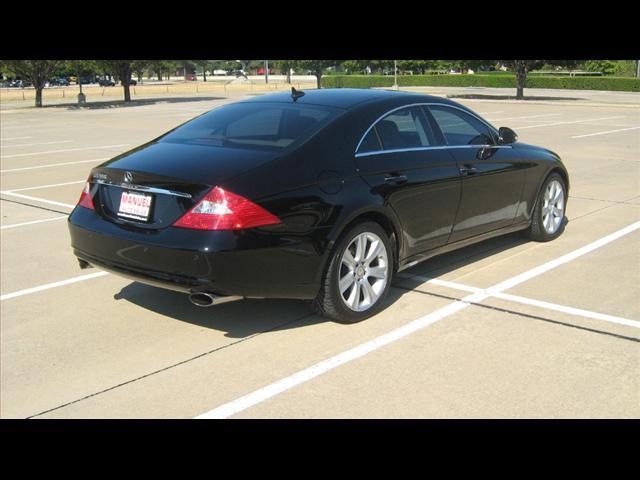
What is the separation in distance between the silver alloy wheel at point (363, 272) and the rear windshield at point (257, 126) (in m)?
0.81

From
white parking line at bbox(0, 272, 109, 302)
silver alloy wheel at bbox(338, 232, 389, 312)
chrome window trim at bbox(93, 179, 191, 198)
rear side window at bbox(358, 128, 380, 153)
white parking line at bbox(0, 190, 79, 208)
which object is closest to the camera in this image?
chrome window trim at bbox(93, 179, 191, 198)

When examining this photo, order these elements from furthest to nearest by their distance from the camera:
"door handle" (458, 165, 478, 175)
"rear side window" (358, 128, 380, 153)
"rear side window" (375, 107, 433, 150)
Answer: "door handle" (458, 165, 478, 175), "rear side window" (375, 107, 433, 150), "rear side window" (358, 128, 380, 153)

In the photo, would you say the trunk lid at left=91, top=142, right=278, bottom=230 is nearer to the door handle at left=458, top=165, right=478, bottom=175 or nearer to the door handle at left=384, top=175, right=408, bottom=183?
the door handle at left=384, top=175, right=408, bottom=183

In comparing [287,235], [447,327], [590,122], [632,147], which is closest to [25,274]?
[287,235]

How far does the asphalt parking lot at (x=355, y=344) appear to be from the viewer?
3.60 metres

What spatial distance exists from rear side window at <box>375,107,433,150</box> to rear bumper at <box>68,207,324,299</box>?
1176mm

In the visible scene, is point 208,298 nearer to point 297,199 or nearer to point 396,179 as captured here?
point 297,199

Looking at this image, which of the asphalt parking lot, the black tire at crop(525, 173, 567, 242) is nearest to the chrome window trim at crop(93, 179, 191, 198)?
the asphalt parking lot

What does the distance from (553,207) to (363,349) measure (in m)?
3.52

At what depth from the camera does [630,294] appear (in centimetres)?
527

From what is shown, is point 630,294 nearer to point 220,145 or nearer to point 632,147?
point 220,145

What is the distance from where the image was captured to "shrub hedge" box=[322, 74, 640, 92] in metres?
46.8

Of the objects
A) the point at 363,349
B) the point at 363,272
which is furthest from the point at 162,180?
the point at 363,349

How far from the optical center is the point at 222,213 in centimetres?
407
